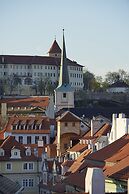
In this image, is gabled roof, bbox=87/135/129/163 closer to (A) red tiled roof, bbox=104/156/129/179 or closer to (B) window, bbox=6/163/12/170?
(A) red tiled roof, bbox=104/156/129/179

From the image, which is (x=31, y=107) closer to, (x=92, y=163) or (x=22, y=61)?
(x=22, y=61)

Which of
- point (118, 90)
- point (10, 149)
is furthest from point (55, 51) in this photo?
point (10, 149)

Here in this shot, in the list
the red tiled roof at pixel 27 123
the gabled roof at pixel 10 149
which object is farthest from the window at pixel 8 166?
the red tiled roof at pixel 27 123

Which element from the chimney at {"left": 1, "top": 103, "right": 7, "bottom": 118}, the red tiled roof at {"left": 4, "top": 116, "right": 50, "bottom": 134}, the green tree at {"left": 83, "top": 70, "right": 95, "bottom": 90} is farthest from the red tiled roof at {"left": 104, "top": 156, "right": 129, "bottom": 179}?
the green tree at {"left": 83, "top": 70, "right": 95, "bottom": 90}

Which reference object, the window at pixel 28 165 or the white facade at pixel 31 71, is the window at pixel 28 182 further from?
the white facade at pixel 31 71

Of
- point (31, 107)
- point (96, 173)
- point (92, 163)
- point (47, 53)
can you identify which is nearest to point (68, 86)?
point (31, 107)

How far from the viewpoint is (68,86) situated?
8888cm

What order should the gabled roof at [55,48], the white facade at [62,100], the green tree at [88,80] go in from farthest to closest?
the gabled roof at [55,48]
the green tree at [88,80]
the white facade at [62,100]

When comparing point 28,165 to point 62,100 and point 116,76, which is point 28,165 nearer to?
point 62,100

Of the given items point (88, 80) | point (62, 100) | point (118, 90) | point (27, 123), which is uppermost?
point (88, 80)

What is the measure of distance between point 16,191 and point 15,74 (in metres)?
100

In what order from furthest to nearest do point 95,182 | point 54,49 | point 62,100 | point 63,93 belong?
point 54,49 → point 62,100 → point 63,93 → point 95,182

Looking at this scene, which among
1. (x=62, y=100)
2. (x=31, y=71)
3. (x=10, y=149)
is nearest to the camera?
(x=10, y=149)

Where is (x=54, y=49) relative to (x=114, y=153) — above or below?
above
